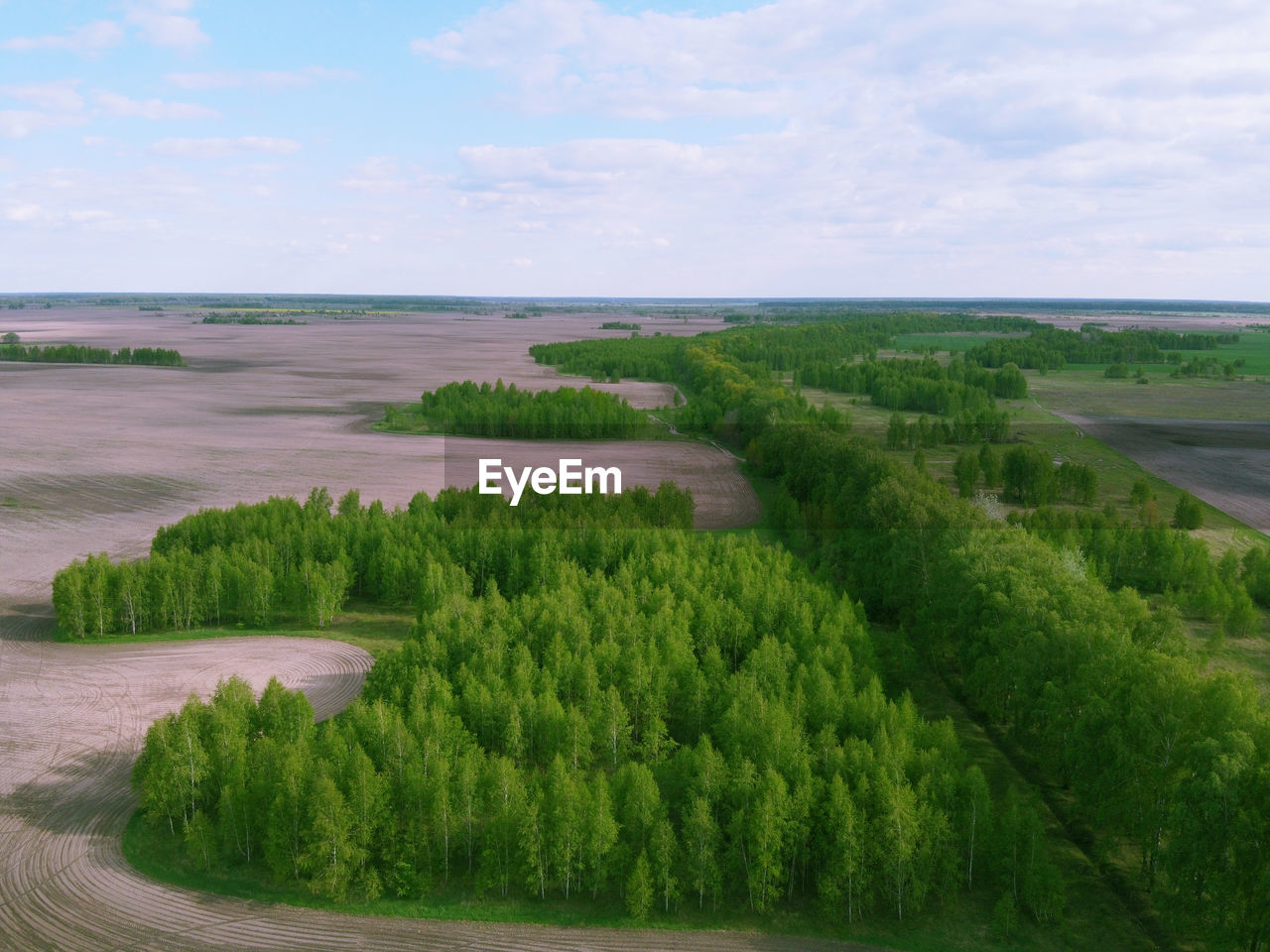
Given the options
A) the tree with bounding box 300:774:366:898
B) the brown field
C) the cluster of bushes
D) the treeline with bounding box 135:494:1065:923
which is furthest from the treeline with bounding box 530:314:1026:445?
the tree with bounding box 300:774:366:898

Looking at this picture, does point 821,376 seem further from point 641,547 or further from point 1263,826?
point 1263,826

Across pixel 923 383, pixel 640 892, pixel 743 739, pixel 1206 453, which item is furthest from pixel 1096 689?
pixel 923 383

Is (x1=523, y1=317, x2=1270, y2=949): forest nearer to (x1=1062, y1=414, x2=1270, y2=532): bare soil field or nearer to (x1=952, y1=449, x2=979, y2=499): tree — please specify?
(x1=952, y1=449, x2=979, y2=499): tree

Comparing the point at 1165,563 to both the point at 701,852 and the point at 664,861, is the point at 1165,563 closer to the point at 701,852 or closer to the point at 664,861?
the point at 701,852

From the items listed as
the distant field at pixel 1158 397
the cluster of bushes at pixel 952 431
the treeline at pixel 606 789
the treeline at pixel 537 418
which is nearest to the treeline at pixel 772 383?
the cluster of bushes at pixel 952 431

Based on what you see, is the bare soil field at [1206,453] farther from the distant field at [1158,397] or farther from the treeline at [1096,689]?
the treeline at [1096,689]
